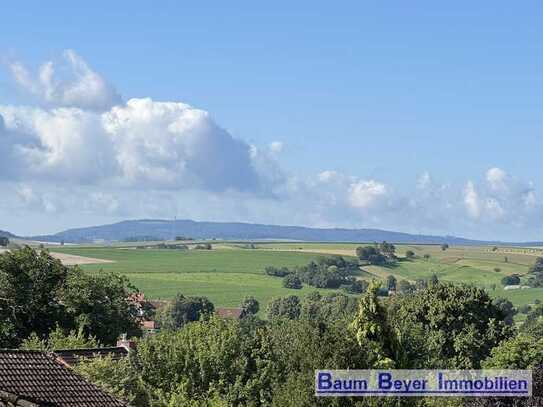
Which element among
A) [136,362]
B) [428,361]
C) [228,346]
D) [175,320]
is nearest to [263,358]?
[228,346]

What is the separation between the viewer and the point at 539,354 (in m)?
66.2

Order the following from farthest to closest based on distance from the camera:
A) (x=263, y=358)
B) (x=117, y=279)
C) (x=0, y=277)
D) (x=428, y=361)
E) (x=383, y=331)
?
(x=117, y=279) → (x=0, y=277) → (x=428, y=361) → (x=263, y=358) → (x=383, y=331)

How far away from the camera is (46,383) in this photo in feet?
68.5

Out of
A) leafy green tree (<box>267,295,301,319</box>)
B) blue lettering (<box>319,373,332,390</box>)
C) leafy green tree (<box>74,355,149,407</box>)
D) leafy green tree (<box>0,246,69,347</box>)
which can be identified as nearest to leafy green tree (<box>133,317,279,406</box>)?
leafy green tree (<box>74,355,149,407</box>)

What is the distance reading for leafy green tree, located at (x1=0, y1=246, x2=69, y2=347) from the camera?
6944 cm

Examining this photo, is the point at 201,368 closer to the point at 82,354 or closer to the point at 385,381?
the point at 82,354

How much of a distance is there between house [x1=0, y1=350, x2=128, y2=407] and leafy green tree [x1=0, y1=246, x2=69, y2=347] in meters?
47.6

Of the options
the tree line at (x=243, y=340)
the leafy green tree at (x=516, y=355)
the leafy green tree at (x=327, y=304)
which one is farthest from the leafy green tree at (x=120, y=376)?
the leafy green tree at (x=327, y=304)

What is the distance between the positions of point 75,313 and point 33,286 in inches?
152

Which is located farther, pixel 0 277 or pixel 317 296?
pixel 317 296

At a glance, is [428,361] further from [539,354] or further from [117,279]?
[117,279]

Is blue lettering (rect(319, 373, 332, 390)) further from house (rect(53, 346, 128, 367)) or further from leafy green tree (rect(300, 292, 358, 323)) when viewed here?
leafy green tree (rect(300, 292, 358, 323))

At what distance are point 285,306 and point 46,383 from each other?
16050 centimetres

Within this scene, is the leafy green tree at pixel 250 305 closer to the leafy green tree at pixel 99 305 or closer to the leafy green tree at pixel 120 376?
the leafy green tree at pixel 99 305
